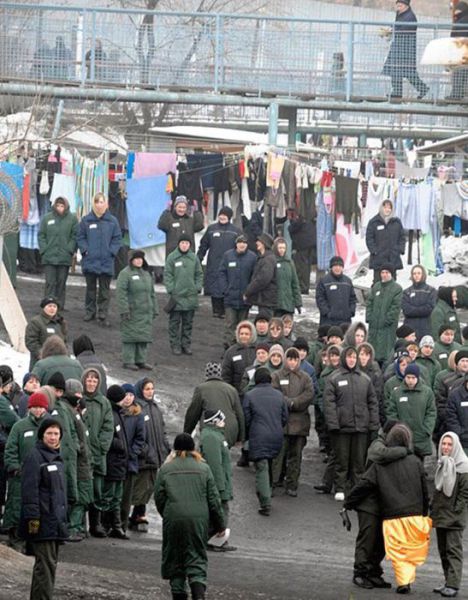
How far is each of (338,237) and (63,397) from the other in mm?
12535

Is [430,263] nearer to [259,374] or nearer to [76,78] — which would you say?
[76,78]

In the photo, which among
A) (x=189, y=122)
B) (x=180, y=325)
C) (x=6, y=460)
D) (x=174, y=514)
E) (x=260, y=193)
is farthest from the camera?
(x=189, y=122)

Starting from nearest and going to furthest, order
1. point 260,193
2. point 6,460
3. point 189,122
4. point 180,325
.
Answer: point 6,460, point 180,325, point 260,193, point 189,122

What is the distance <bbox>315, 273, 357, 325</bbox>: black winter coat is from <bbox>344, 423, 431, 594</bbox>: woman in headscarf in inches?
344

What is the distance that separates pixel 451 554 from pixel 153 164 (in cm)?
1323

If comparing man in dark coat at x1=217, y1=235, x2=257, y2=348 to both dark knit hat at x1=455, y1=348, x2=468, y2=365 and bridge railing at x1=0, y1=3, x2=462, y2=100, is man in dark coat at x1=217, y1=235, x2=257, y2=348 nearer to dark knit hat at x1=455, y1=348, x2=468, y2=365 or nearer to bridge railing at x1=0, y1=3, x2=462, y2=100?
dark knit hat at x1=455, y1=348, x2=468, y2=365

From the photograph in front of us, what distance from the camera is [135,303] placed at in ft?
82.6

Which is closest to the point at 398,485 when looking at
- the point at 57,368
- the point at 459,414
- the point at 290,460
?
the point at 57,368

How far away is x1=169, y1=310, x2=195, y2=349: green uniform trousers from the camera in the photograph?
26531mm

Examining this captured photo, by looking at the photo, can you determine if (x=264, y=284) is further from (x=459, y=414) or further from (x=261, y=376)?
(x=261, y=376)

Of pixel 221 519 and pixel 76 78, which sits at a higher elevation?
pixel 76 78

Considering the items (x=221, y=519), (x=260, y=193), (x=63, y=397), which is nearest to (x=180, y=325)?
(x=260, y=193)

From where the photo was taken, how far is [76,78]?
31.3 meters

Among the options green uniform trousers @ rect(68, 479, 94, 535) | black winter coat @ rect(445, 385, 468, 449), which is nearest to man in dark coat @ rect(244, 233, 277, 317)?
black winter coat @ rect(445, 385, 468, 449)
